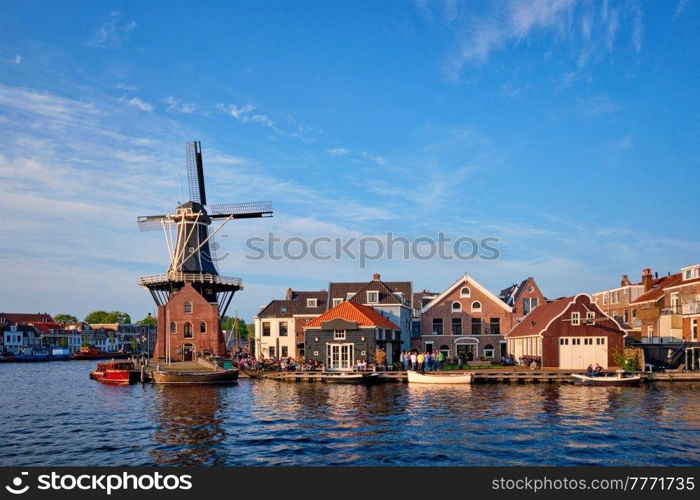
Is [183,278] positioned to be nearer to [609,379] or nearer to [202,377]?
[202,377]

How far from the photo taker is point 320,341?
66438 mm

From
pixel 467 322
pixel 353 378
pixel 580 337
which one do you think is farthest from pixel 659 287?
pixel 353 378

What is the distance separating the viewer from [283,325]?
82.8 meters

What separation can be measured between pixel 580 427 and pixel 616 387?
889 inches

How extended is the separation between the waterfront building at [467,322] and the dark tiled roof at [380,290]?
182 inches

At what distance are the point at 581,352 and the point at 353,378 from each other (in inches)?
895

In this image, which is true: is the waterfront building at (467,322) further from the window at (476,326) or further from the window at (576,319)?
the window at (576,319)

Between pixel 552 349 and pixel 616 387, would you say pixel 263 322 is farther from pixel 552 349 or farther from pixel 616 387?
pixel 616 387

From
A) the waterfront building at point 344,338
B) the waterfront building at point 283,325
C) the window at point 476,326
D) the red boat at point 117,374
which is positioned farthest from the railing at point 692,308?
the red boat at point 117,374

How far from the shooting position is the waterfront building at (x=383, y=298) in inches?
3019

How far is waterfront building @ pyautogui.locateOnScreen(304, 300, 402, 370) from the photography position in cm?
6512

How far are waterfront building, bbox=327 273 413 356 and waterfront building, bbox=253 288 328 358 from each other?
2915 millimetres

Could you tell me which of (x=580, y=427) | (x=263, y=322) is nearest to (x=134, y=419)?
(x=580, y=427)

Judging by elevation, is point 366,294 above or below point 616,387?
above
